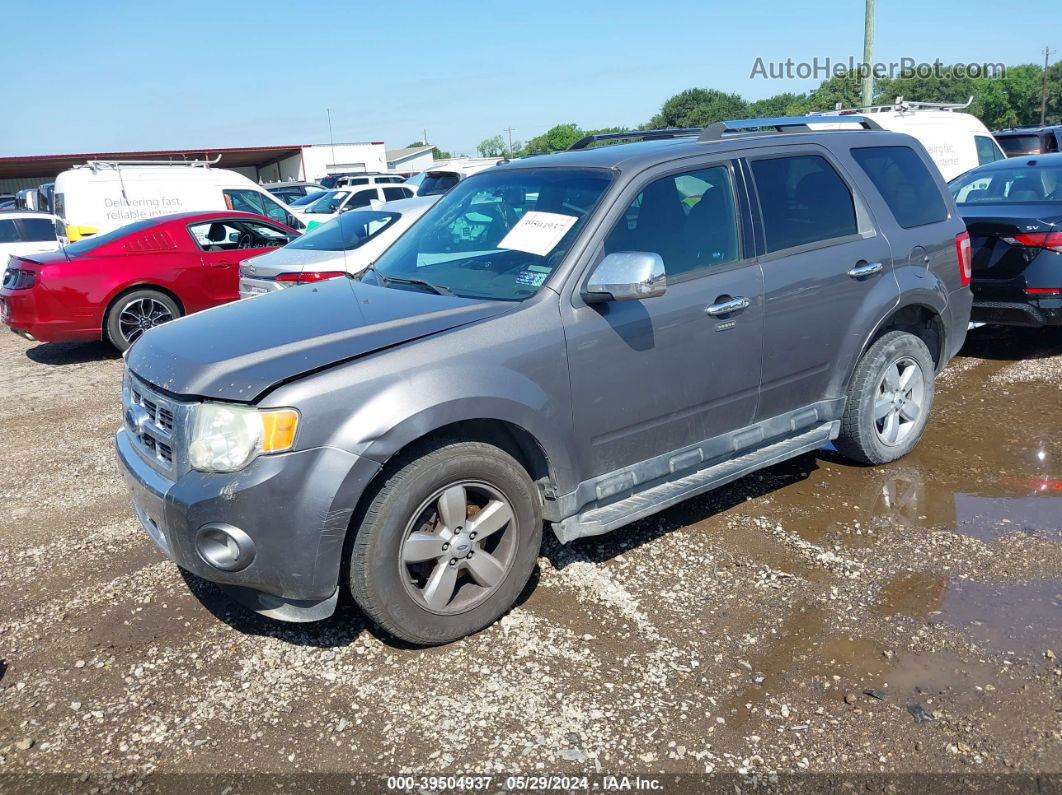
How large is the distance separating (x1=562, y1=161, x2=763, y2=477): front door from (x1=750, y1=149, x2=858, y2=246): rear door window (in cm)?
23

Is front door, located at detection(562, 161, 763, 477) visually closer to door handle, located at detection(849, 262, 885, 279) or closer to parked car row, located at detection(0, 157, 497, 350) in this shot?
door handle, located at detection(849, 262, 885, 279)

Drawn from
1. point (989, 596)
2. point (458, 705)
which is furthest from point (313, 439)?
point (989, 596)

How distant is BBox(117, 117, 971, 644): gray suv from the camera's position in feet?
10.0

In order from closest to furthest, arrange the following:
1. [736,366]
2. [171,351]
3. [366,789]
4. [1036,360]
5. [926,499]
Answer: [366,789]
[171,351]
[736,366]
[926,499]
[1036,360]

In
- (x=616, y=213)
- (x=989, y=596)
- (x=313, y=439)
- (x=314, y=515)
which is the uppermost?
(x=616, y=213)

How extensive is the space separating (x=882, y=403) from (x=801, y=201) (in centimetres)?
133

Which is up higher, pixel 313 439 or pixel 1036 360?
pixel 313 439

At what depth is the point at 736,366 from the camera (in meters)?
4.13

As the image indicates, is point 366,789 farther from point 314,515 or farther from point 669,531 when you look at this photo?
point 669,531

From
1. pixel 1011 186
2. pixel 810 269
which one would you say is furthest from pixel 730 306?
pixel 1011 186

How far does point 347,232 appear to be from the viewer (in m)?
8.56

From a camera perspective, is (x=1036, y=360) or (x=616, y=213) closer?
(x=616, y=213)

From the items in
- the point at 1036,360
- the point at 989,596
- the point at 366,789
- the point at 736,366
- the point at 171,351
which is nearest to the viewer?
the point at 366,789

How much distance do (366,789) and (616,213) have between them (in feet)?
8.15
